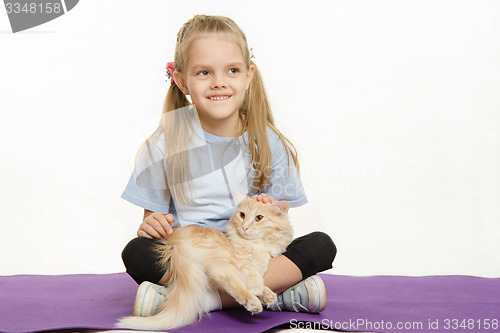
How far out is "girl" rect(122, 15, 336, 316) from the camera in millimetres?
1454

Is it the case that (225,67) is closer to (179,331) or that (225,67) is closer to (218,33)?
(218,33)

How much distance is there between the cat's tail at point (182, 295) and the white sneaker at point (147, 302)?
0.02 metres

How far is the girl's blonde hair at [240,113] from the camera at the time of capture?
1.60m

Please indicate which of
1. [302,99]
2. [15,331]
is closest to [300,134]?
[302,99]

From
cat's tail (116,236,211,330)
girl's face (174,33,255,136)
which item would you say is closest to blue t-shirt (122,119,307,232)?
girl's face (174,33,255,136)

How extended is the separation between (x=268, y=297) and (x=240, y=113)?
64 cm

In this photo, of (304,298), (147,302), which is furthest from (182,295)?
(304,298)

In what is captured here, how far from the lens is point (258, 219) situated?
1471 millimetres

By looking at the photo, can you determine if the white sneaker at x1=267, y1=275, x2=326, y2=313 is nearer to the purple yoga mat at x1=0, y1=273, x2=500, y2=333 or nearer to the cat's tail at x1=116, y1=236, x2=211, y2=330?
the purple yoga mat at x1=0, y1=273, x2=500, y2=333

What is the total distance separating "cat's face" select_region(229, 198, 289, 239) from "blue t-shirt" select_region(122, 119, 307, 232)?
0.13 metres

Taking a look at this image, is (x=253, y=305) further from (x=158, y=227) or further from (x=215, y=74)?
(x=215, y=74)

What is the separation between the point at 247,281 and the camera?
132 cm

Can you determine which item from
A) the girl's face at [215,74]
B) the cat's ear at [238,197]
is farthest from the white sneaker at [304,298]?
the girl's face at [215,74]

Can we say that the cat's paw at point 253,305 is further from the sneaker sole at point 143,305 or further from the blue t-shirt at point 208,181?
the blue t-shirt at point 208,181
